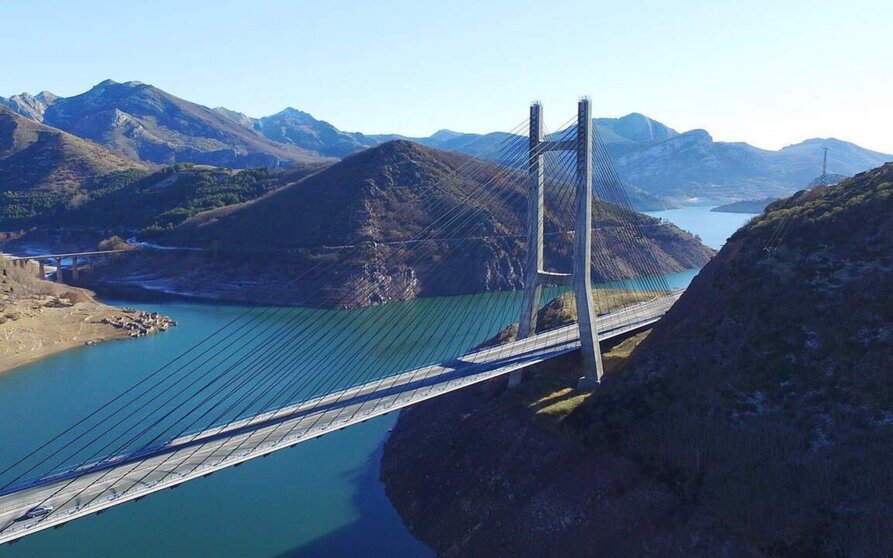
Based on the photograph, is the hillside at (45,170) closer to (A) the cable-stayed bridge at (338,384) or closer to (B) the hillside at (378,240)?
(B) the hillside at (378,240)

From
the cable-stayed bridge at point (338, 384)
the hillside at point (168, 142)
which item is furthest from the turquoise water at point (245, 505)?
the hillside at point (168, 142)

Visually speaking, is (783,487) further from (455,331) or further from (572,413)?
(455,331)

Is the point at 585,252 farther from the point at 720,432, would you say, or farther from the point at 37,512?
the point at 37,512

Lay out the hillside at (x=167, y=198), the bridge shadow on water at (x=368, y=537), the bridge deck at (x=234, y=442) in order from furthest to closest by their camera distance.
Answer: the hillside at (x=167, y=198), the bridge shadow on water at (x=368, y=537), the bridge deck at (x=234, y=442)

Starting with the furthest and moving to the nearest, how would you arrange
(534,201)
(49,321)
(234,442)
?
(49,321) → (534,201) → (234,442)

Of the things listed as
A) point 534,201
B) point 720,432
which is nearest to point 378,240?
point 534,201

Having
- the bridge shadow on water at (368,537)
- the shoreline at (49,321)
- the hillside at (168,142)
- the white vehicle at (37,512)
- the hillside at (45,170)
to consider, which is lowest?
the bridge shadow on water at (368,537)

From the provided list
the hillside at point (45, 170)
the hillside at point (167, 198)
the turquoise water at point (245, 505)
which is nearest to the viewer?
the turquoise water at point (245, 505)

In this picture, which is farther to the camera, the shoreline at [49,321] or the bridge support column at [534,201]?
the shoreline at [49,321]
